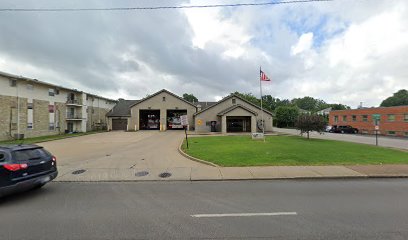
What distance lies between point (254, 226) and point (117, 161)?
969 centimetres

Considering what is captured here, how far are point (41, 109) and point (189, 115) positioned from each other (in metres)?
23.0

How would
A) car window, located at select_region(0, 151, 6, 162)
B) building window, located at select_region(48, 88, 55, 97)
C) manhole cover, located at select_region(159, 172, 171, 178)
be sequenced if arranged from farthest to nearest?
building window, located at select_region(48, 88, 55, 97) < manhole cover, located at select_region(159, 172, 171, 178) < car window, located at select_region(0, 151, 6, 162)

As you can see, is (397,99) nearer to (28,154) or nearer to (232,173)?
(232,173)

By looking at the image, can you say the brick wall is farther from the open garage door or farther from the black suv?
the black suv

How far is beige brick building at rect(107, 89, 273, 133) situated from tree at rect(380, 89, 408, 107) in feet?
321

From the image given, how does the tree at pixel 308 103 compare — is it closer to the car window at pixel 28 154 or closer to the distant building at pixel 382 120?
the distant building at pixel 382 120

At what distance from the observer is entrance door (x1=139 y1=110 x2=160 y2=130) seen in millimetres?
45469

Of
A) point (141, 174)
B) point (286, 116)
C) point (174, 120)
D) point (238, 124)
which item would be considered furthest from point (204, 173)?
point (286, 116)

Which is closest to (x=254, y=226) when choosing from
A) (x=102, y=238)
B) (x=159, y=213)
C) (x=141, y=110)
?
(x=159, y=213)

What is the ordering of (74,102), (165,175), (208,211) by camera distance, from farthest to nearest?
1. (74,102)
2. (165,175)
3. (208,211)

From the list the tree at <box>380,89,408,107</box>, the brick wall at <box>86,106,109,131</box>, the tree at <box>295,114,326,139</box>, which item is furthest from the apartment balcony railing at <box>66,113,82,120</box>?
the tree at <box>380,89,408,107</box>

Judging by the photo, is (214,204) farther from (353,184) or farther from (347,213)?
(353,184)

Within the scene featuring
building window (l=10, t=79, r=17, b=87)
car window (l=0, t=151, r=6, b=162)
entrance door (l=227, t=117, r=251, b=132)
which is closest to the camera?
car window (l=0, t=151, r=6, b=162)

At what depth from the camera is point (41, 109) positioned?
3253 cm
